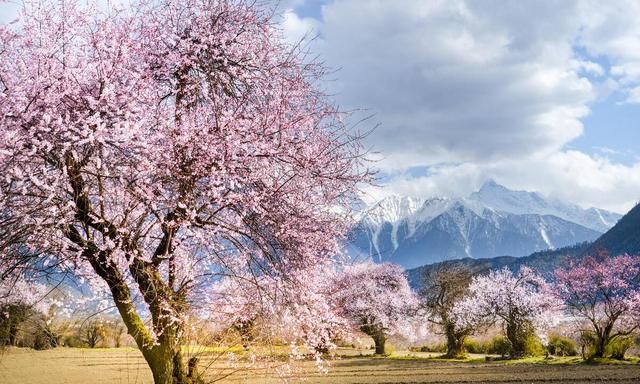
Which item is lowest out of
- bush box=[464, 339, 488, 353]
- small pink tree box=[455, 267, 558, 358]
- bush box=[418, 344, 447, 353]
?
bush box=[418, 344, 447, 353]

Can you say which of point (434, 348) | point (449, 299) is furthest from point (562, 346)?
point (434, 348)

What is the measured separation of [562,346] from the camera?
164ft

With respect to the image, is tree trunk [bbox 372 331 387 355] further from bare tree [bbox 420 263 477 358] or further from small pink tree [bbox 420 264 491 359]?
bare tree [bbox 420 263 477 358]

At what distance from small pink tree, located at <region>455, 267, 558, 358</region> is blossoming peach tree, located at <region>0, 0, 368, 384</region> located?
4064cm

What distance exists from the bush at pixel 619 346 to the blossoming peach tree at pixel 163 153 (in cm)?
3602

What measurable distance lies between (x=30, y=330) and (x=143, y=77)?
2031 inches

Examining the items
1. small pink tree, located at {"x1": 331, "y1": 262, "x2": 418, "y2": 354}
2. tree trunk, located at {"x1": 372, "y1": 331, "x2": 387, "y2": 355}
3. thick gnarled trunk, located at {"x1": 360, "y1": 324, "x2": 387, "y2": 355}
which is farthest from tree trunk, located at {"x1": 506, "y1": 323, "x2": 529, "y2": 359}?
small pink tree, located at {"x1": 331, "y1": 262, "x2": 418, "y2": 354}

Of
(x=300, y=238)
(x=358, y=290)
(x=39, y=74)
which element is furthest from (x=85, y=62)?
→ (x=358, y=290)

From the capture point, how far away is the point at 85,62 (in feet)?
28.2

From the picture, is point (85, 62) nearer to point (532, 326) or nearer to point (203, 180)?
point (203, 180)

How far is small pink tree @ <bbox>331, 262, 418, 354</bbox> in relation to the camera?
193ft

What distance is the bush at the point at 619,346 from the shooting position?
39.8m

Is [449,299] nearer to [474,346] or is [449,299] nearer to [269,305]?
[474,346]

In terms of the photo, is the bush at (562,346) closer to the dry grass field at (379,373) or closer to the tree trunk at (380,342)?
the dry grass field at (379,373)
